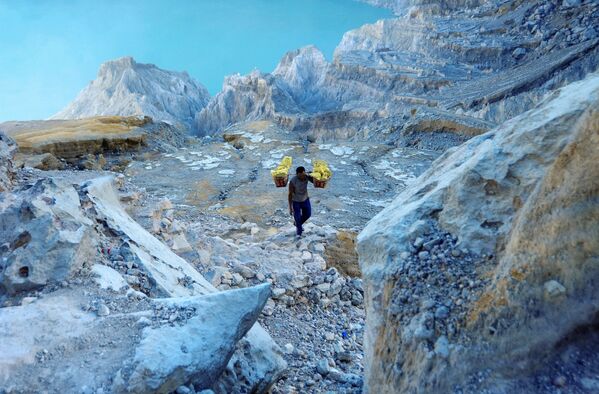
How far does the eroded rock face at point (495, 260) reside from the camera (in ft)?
8.14

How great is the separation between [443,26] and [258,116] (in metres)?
15.9

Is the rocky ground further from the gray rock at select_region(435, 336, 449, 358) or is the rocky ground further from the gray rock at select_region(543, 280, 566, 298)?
the gray rock at select_region(543, 280, 566, 298)

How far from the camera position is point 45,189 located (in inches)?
189

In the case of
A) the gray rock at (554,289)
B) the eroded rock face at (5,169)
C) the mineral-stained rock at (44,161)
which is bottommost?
the gray rock at (554,289)

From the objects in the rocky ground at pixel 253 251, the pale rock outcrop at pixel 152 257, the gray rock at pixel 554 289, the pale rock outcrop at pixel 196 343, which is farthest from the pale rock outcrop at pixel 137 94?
the gray rock at pixel 554 289

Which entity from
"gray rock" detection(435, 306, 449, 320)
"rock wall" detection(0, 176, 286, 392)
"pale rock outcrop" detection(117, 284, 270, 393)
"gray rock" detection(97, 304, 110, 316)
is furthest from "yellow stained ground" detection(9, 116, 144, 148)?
"gray rock" detection(435, 306, 449, 320)

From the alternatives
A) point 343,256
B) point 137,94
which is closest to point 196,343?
point 343,256

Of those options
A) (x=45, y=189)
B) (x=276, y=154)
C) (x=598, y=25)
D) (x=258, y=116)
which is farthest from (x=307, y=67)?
(x=45, y=189)

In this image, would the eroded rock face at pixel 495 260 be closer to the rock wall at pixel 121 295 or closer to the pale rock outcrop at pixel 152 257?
the rock wall at pixel 121 295

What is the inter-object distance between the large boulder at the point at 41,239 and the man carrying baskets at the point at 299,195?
3.62 m

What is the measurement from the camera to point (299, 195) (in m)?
7.88

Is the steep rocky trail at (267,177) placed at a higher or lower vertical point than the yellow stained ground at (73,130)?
lower

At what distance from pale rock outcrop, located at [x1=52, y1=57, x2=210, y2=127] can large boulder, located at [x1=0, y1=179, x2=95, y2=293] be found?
3724cm

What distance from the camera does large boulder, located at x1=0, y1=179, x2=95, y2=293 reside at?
3.92 metres
